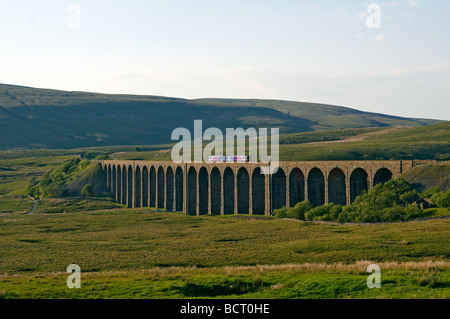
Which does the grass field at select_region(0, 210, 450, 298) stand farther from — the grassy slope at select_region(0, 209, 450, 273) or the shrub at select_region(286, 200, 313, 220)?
the shrub at select_region(286, 200, 313, 220)

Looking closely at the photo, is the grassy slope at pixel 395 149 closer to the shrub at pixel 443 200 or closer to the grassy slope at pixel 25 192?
the grassy slope at pixel 25 192

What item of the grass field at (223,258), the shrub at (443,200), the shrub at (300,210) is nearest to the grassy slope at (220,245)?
the grass field at (223,258)

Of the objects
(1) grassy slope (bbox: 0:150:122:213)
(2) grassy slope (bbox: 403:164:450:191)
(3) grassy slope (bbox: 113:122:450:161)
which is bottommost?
(1) grassy slope (bbox: 0:150:122:213)

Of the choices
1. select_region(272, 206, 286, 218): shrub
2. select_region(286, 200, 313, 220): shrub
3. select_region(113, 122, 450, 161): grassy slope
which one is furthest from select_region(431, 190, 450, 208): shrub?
select_region(113, 122, 450, 161): grassy slope

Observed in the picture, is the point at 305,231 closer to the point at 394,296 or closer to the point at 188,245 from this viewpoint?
the point at 188,245

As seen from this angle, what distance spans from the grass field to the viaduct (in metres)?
6.38

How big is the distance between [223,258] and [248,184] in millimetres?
36566

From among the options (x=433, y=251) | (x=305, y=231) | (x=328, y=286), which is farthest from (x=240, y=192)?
(x=328, y=286)

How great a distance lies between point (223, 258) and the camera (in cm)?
3772

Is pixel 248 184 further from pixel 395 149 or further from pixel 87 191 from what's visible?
pixel 87 191

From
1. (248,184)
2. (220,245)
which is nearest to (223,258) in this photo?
(220,245)

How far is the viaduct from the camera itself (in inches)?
2313

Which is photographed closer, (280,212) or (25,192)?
(280,212)

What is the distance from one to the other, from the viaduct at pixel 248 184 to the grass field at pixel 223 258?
638 centimetres
